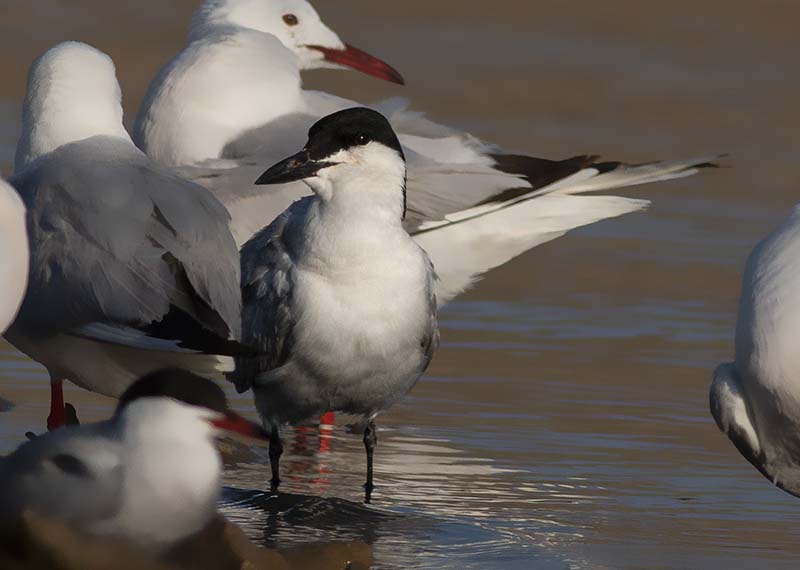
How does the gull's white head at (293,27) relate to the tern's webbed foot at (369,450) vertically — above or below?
above

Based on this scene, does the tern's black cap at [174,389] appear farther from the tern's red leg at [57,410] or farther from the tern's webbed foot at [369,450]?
the tern's red leg at [57,410]

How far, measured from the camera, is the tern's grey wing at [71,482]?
3918 millimetres

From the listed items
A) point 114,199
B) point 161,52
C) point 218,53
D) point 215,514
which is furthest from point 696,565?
point 161,52

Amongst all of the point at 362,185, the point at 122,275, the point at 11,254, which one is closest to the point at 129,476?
the point at 11,254

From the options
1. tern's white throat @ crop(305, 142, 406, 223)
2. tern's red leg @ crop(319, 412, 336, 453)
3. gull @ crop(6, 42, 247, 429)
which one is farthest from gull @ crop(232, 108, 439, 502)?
tern's red leg @ crop(319, 412, 336, 453)

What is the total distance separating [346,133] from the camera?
Result: 549cm

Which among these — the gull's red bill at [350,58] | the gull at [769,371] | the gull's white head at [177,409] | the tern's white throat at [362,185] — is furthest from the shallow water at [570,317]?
the gull's red bill at [350,58]

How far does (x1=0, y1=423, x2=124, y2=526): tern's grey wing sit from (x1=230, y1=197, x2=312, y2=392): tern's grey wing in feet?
4.85

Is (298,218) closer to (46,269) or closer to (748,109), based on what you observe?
(46,269)

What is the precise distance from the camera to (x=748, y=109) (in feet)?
41.6

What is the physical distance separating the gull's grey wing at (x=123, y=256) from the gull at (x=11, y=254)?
22.9 inches

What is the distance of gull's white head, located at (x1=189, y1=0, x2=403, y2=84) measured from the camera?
7957 mm

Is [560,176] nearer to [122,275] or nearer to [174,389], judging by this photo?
[122,275]

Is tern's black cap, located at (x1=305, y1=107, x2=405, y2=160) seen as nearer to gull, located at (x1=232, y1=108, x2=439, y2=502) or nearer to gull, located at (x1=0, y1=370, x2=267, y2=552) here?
gull, located at (x1=232, y1=108, x2=439, y2=502)
